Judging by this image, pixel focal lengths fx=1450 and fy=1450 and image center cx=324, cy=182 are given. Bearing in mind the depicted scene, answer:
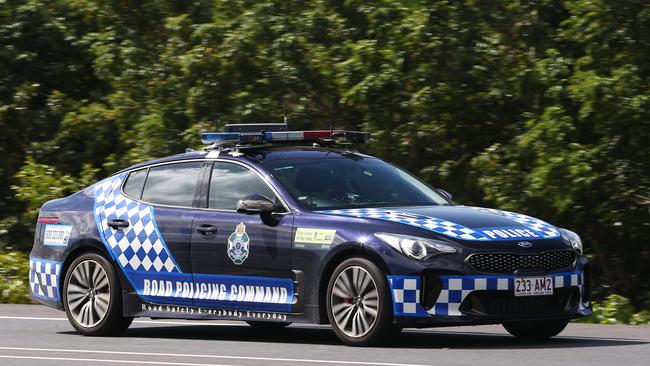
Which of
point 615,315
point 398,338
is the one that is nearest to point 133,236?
point 398,338

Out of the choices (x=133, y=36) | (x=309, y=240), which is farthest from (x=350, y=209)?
(x=133, y=36)

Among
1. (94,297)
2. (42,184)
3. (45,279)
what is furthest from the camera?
(42,184)

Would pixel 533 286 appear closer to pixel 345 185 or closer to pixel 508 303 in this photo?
pixel 508 303

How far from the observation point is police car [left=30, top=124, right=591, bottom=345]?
10.0m

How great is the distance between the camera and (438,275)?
9945mm

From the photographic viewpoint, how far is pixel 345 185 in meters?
11.3

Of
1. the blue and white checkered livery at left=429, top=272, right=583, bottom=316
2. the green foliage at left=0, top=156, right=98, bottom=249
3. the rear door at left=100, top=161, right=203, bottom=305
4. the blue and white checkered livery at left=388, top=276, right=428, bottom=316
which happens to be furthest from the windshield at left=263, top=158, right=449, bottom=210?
the green foliage at left=0, top=156, right=98, bottom=249

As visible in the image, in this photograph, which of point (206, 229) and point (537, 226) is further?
point (206, 229)

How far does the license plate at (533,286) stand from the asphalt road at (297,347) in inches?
15.7

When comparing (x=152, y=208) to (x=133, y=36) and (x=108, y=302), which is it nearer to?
(x=108, y=302)

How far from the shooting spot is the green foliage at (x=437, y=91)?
17.6 m

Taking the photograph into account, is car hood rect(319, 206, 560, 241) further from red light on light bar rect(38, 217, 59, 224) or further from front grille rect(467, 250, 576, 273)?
red light on light bar rect(38, 217, 59, 224)

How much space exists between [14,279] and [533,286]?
31.7 ft

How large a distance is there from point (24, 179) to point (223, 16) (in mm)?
3872
